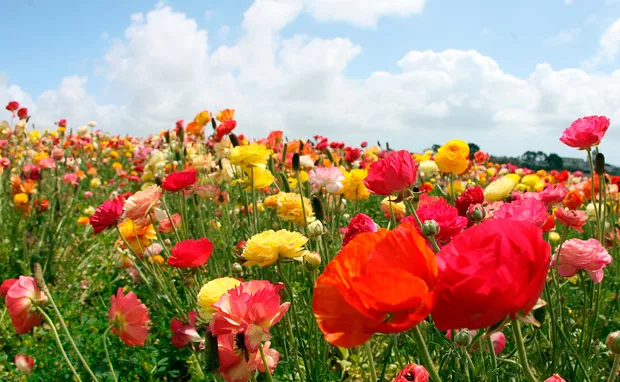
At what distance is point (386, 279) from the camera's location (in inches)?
18.6

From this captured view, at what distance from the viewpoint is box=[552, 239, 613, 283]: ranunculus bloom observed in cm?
119

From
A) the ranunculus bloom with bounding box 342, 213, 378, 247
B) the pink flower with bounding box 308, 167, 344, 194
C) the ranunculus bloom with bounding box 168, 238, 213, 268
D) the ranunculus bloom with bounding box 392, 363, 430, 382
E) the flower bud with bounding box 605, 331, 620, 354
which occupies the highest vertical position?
the pink flower with bounding box 308, 167, 344, 194

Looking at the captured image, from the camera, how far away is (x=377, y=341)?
2.15 metres

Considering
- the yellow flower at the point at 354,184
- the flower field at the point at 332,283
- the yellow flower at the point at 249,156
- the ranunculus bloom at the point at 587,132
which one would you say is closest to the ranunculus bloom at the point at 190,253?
the flower field at the point at 332,283

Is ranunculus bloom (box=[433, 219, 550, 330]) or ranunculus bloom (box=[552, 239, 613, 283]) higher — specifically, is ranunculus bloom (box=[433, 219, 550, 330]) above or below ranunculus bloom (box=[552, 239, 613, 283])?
above

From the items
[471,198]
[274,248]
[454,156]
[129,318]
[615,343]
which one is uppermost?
[454,156]

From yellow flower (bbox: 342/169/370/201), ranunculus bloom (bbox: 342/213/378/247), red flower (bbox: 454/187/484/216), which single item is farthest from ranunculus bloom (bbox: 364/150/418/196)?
yellow flower (bbox: 342/169/370/201)

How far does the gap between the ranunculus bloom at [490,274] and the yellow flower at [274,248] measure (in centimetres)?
79

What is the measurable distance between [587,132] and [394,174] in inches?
33.5

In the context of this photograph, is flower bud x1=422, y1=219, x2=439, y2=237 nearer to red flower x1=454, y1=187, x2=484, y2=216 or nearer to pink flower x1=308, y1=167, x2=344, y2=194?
red flower x1=454, y1=187, x2=484, y2=216

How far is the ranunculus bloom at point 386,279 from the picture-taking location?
0.47 m

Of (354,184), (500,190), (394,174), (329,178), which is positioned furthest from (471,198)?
(354,184)

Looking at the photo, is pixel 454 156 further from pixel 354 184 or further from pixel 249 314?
pixel 249 314

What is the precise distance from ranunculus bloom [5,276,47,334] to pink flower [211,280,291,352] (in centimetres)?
73
